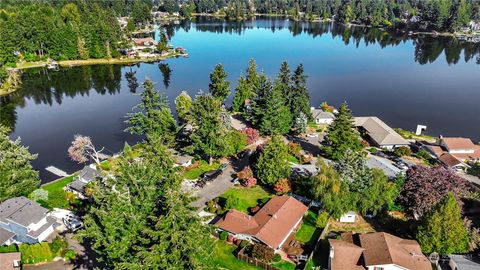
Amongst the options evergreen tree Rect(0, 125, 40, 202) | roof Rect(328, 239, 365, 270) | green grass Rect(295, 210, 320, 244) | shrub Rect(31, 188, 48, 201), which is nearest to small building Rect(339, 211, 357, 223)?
green grass Rect(295, 210, 320, 244)

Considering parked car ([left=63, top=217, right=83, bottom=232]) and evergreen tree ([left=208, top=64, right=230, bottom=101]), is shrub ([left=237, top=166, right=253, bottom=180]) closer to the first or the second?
parked car ([left=63, top=217, right=83, bottom=232])

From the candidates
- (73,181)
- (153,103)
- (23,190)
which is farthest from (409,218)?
(23,190)

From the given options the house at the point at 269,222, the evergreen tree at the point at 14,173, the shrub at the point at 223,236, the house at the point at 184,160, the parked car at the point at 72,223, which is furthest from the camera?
the house at the point at 184,160

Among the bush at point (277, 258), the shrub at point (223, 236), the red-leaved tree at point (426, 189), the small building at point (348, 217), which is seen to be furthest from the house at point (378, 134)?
the shrub at point (223, 236)

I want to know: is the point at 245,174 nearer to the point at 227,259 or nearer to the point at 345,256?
the point at 227,259

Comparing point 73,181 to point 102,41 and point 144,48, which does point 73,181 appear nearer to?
point 102,41

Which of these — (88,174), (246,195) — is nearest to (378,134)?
(246,195)

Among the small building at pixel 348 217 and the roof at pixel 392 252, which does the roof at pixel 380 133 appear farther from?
the roof at pixel 392 252
